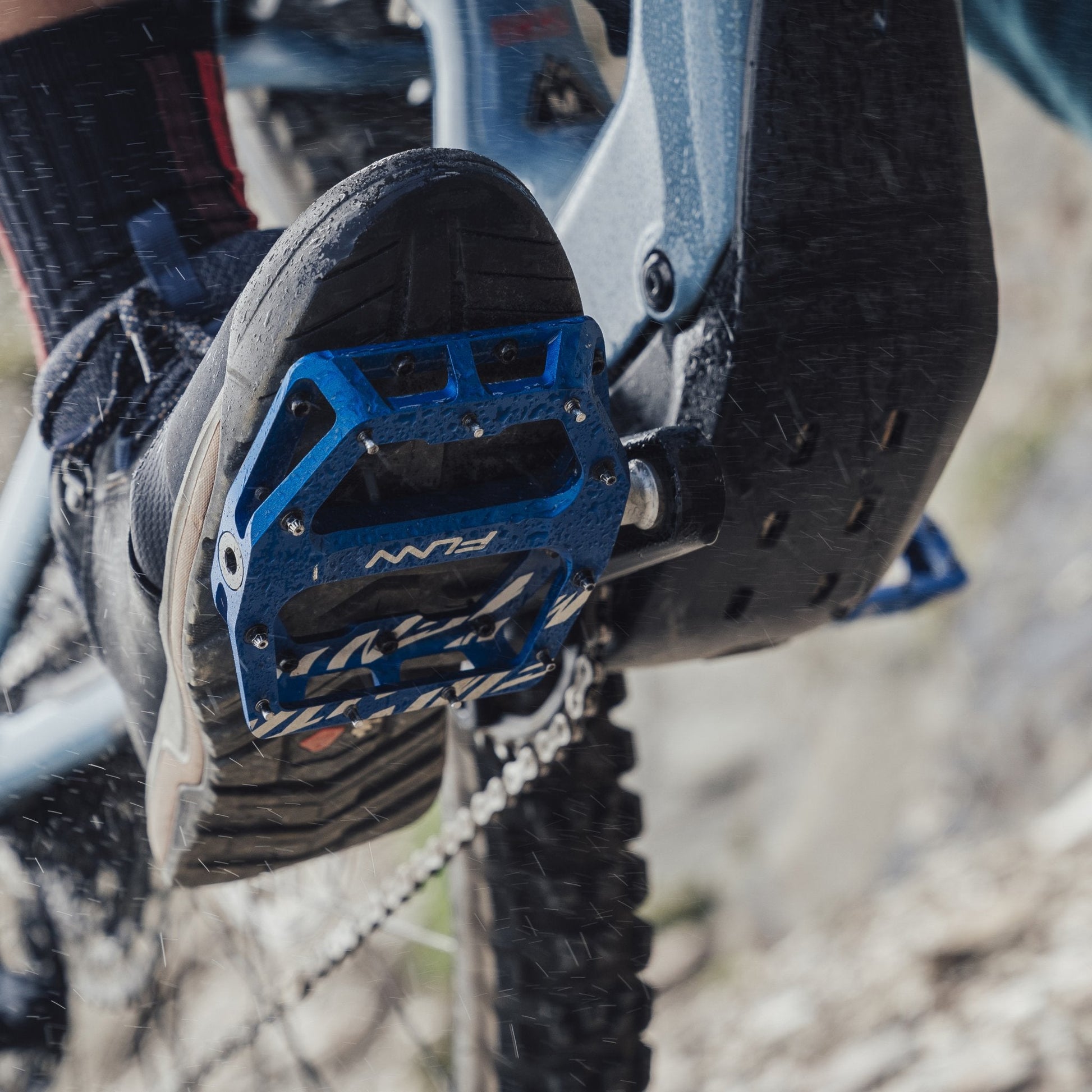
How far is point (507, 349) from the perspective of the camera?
0.56 meters

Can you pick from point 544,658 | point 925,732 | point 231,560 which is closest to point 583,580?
point 544,658

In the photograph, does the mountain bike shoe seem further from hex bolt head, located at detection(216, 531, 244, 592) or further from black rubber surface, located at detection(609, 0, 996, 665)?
black rubber surface, located at detection(609, 0, 996, 665)

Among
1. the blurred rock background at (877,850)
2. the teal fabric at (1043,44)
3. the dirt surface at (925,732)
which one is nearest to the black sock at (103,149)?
the teal fabric at (1043,44)

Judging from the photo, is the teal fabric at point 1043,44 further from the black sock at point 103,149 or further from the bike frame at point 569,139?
the black sock at point 103,149

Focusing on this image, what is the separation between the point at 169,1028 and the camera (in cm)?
144

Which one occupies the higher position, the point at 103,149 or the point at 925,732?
the point at 103,149

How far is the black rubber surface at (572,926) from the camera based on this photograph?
3.46 ft

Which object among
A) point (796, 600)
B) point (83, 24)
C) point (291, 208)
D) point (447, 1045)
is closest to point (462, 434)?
point (796, 600)

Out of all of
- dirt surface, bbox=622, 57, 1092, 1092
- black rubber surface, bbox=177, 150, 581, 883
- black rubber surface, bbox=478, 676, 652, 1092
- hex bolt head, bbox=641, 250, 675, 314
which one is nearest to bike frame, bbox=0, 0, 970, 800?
hex bolt head, bbox=641, 250, 675, 314

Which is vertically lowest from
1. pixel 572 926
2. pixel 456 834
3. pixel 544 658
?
pixel 572 926

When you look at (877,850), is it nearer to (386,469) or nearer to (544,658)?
(544,658)

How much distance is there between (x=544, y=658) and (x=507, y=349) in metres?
0.18

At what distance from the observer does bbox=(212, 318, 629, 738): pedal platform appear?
1.78ft

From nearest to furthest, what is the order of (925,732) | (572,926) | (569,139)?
(569,139) < (572,926) < (925,732)
